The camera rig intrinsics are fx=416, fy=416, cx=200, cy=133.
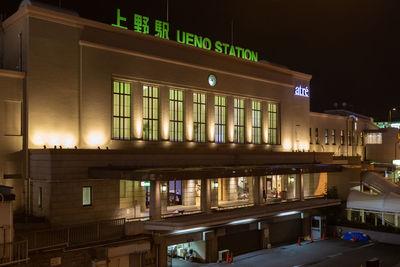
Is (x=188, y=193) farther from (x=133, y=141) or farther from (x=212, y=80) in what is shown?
(x=212, y=80)

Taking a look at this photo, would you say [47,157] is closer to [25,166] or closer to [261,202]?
[25,166]

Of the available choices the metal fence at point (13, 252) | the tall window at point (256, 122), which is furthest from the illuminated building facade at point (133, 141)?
the metal fence at point (13, 252)

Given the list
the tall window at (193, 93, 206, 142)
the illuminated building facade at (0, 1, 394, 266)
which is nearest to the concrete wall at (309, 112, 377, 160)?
the illuminated building facade at (0, 1, 394, 266)

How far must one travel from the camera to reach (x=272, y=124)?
4475cm

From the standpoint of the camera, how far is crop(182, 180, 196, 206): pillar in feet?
109

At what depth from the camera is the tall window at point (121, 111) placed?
3150 centimetres

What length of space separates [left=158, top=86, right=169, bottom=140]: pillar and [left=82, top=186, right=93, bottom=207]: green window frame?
8.83m

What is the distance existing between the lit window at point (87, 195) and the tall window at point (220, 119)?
1500 cm

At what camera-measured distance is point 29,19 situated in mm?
27516

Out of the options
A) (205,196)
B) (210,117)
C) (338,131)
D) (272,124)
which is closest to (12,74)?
(205,196)

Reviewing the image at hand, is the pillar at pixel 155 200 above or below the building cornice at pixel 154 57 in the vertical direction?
below

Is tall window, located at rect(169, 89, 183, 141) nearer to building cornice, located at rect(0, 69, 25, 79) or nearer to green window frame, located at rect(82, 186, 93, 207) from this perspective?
green window frame, located at rect(82, 186, 93, 207)

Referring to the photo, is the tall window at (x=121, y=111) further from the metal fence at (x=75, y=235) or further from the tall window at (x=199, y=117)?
the metal fence at (x=75, y=235)

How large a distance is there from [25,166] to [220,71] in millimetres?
19254
